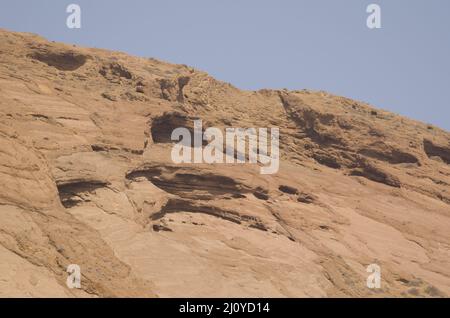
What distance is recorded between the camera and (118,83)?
23.6 m

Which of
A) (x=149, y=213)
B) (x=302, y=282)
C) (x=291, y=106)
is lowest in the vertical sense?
(x=302, y=282)

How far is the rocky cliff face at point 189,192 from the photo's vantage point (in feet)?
52.2

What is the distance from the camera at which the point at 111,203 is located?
17906mm

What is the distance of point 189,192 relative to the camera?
792 inches

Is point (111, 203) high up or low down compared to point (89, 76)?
down

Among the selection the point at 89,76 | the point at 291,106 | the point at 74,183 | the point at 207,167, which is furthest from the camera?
the point at 291,106

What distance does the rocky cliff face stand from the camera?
627 inches

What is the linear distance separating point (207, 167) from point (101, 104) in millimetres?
3786

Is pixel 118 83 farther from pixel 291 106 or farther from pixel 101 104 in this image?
pixel 291 106
